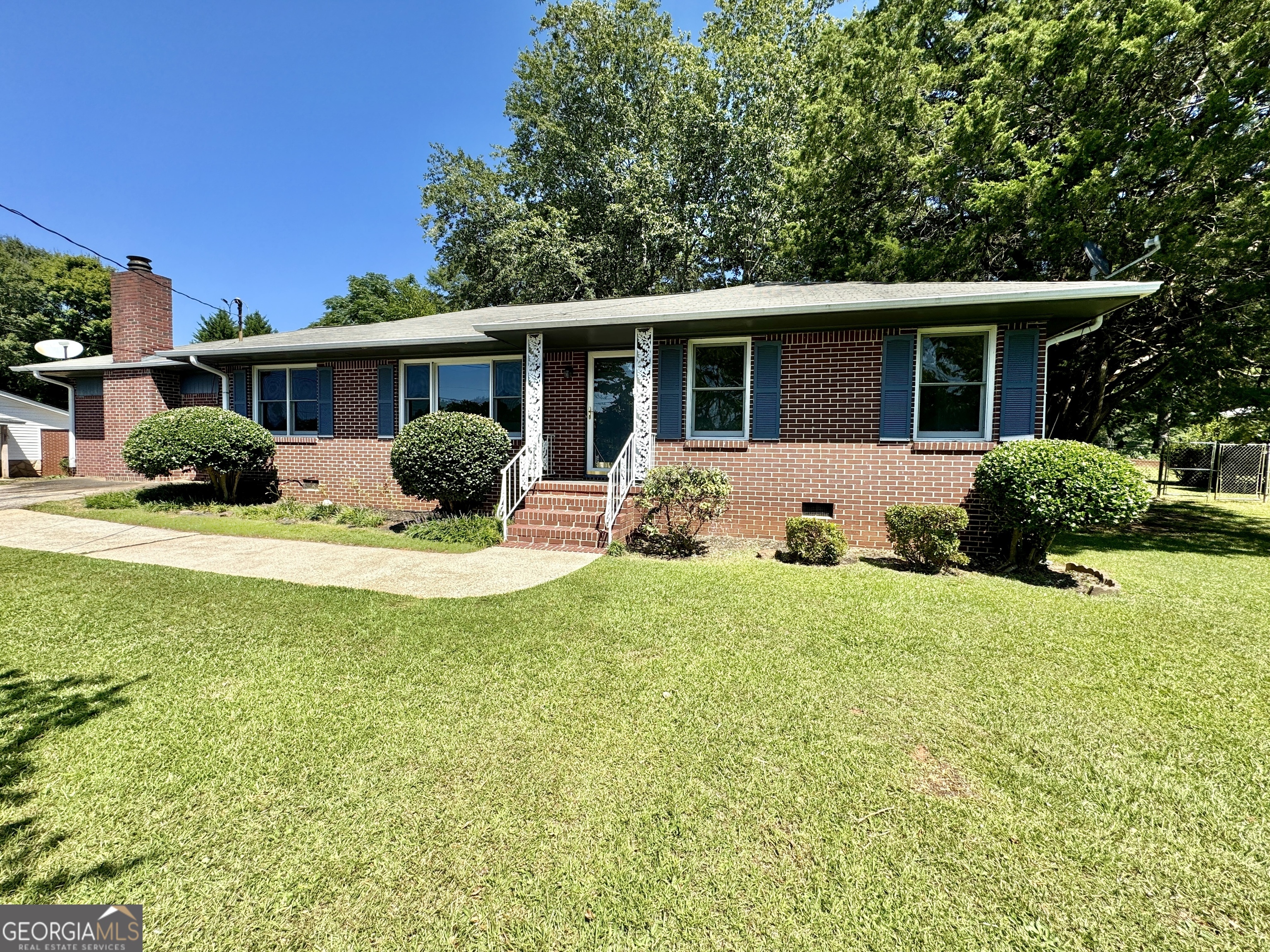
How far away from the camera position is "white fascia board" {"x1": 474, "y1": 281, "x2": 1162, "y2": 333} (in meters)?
6.04

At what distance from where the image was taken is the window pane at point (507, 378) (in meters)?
9.52

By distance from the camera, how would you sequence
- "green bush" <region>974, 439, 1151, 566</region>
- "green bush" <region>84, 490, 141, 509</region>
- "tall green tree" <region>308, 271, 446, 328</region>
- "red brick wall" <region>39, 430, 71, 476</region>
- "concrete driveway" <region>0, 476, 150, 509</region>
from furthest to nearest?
1. "tall green tree" <region>308, 271, 446, 328</region>
2. "red brick wall" <region>39, 430, 71, 476</region>
3. "concrete driveway" <region>0, 476, 150, 509</region>
4. "green bush" <region>84, 490, 141, 509</region>
5. "green bush" <region>974, 439, 1151, 566</region>

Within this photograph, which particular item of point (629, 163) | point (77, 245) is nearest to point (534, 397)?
point (77, 245)

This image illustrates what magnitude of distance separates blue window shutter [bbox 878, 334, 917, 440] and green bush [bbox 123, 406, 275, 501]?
11.3 m

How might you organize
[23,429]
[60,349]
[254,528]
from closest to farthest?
1. [254,528]
2. [60,349]
3. [23,429]

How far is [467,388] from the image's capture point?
980 cm

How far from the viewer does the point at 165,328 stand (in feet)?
43.1

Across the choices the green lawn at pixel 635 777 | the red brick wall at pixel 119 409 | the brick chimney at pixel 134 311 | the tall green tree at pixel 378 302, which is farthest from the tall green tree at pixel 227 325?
the green lawn at pixel 635 777

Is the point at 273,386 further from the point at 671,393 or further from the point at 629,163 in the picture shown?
the point at 629,163

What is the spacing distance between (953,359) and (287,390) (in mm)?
12508

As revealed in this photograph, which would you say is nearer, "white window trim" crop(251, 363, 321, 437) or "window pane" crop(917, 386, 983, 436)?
"window pane" crop(917, 386, 983, 436)

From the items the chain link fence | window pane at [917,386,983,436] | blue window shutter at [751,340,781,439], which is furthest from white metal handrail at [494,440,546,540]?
the chain link fence

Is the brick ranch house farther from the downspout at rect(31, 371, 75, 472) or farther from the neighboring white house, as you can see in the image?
the neighboring white house

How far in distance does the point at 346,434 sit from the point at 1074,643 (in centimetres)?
1146
